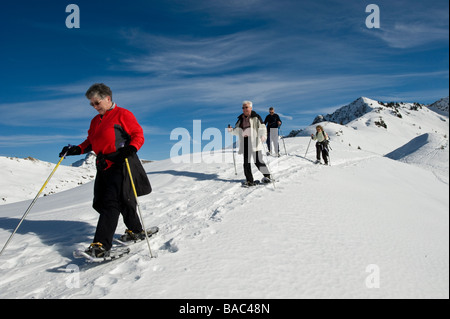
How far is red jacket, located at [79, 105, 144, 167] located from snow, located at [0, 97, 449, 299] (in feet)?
4.72

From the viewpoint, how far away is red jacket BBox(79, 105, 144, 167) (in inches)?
148

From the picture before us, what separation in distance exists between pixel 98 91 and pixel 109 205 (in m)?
1.50

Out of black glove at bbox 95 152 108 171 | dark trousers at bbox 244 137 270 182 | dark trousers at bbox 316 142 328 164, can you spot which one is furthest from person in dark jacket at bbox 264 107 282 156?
black glove at bbox 95 152 108 171

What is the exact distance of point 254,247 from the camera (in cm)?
350

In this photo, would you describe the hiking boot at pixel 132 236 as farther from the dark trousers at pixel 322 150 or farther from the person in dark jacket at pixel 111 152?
the dark trousers at pixel 322 150

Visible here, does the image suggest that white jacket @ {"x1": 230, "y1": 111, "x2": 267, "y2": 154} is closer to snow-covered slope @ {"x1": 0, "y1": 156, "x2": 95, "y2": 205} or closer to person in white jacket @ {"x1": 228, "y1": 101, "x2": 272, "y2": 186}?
person in white jacket @ {"x1": 228, "y1": 101, "x2": 272, "y2": 186}

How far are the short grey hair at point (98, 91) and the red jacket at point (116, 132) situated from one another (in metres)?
0.23

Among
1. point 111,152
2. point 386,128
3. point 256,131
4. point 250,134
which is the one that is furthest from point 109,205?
point 386,128

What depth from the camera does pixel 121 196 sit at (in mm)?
3826

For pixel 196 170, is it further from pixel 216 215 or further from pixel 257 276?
pixel 257 276

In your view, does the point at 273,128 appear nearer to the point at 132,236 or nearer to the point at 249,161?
the point at 249,161

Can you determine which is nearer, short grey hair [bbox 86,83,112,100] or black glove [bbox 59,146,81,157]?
short grey hair [bbox 86,83,112,100]

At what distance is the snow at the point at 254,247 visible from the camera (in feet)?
8.68
